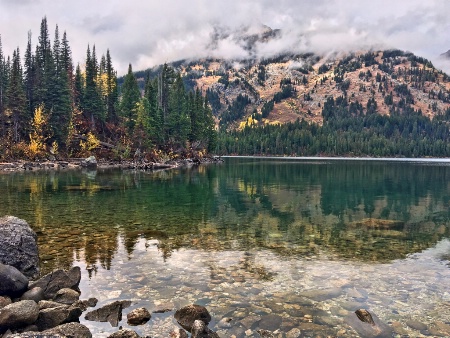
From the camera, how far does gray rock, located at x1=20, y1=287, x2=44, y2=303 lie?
13.2m

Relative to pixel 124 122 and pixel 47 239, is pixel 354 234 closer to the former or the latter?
pixel 47 239

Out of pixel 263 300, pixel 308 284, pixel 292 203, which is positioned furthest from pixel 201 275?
pixel 292 203

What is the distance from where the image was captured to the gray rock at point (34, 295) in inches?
519

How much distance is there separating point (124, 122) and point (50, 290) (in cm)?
11412

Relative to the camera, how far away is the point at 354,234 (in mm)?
26531

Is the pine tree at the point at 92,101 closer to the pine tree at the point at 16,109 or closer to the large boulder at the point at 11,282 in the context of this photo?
the pine tree at the point at 16,109

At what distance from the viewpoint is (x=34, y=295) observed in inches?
525

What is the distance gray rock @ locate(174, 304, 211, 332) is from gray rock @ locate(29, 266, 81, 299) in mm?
5375

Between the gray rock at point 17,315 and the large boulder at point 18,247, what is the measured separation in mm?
5265

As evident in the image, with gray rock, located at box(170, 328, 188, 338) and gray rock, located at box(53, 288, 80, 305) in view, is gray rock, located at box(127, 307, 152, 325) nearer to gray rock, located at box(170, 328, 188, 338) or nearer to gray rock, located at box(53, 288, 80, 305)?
gray rock, located at box(170, 328, 188, 338)

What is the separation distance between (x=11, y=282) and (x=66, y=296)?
204 centimetres

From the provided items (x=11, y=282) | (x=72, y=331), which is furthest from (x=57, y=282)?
(x=72, y=331)

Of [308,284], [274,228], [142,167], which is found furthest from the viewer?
[142,167]

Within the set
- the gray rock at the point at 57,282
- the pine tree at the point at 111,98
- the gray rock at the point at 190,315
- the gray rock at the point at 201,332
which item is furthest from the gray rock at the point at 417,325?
the pine tree at the point at 111,98
